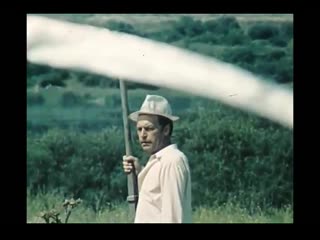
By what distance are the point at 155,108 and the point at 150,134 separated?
0.16m

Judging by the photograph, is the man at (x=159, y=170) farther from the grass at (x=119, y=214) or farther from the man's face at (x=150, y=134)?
the grass at (x=119, y=214)

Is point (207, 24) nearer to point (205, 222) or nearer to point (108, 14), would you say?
point (108, 14)

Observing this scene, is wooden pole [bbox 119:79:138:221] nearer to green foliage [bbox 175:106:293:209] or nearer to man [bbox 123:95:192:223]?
man [bbox 123:95:192:223]

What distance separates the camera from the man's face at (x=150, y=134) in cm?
535

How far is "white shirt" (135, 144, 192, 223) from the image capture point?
529cm

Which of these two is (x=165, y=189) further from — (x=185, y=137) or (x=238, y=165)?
(x=238, y=165)

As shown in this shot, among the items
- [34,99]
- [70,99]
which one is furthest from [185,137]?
[34,99]

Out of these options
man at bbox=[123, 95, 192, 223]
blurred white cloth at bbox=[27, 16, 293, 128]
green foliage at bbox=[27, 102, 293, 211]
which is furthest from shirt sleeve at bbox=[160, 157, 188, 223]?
blurred white cloth at bbox=[27, 16, 293, 128]

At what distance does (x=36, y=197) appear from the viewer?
5414 millimetres

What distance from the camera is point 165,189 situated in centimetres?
529

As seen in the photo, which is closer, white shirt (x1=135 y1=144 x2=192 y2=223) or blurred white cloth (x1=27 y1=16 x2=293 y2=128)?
white shirt (x1=135 y1=144 x2=192 y2=223)

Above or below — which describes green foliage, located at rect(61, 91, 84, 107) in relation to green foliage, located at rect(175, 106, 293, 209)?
above

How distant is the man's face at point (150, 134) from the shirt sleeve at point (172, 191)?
0.12 metres
